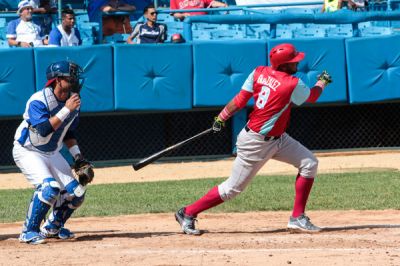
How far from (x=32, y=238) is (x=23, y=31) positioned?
301 inches

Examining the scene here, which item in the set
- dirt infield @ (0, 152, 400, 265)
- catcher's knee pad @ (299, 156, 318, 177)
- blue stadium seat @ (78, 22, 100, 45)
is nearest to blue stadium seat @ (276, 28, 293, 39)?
blue stadium seat @ (78, 22, 100, 45)

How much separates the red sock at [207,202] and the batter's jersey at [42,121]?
1400mm

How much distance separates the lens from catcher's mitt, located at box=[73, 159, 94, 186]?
Answer: 8773mm

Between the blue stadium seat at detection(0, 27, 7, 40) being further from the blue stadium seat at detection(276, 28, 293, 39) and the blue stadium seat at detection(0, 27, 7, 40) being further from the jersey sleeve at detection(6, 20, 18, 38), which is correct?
the blue stadium seat at detection(276, 28, 293, 39)

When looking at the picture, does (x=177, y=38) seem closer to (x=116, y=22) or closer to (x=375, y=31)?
(x=116, y=22)

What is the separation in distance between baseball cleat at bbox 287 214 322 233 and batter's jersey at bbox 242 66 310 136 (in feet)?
3.02

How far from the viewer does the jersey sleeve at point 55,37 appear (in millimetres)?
15383

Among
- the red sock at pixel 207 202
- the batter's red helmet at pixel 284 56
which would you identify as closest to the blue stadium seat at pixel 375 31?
the batter's red helmet at pixel 284 56

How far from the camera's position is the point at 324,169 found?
14922mm

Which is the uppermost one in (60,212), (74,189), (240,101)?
(240,101)

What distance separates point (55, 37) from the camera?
15.4 meters

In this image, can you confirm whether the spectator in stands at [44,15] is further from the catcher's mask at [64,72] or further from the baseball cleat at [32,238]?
the baseball cleat at [32,238]

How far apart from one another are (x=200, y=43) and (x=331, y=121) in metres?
2.98

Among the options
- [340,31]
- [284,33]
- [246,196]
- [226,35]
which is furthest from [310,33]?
[246,196]
